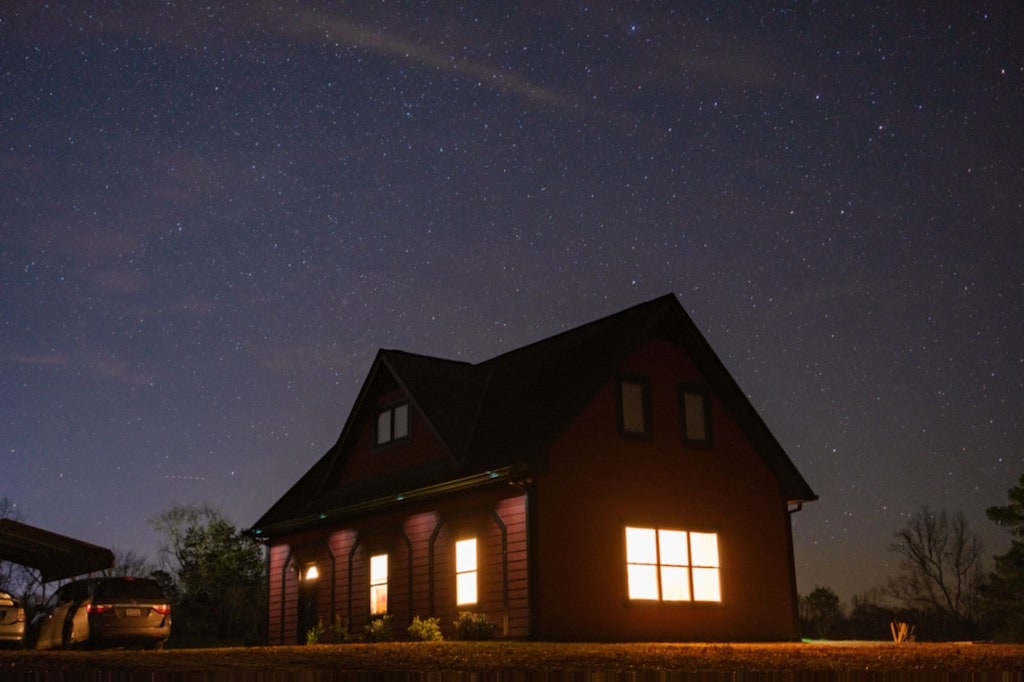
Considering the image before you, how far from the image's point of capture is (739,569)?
83.4ft

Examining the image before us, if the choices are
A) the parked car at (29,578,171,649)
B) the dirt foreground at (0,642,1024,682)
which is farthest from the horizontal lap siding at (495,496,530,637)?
the parked car at (29,578,171,649)

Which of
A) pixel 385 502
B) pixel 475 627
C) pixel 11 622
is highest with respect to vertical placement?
pixel 385 502

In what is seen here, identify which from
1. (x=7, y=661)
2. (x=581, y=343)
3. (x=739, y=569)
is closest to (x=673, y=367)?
(x=581, y=343)

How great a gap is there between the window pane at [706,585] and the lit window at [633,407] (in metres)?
3.33

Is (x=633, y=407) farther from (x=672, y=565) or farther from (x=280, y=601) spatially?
(x=280, y=601)

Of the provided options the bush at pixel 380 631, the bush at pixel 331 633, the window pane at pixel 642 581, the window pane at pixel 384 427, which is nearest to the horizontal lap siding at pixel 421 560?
the bush at pixel 380 631

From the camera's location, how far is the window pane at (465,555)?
23766 millimetres

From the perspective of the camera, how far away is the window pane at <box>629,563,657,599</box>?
23391 millimetres

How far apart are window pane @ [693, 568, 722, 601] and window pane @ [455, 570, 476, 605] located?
4871 mm

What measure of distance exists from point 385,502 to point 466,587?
11.4 ft

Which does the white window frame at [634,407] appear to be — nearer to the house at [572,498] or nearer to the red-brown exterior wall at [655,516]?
the house at [572,498]

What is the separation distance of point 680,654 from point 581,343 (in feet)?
37.1

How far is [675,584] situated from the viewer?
2408cm

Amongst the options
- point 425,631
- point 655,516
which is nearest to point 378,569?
point 425,631
